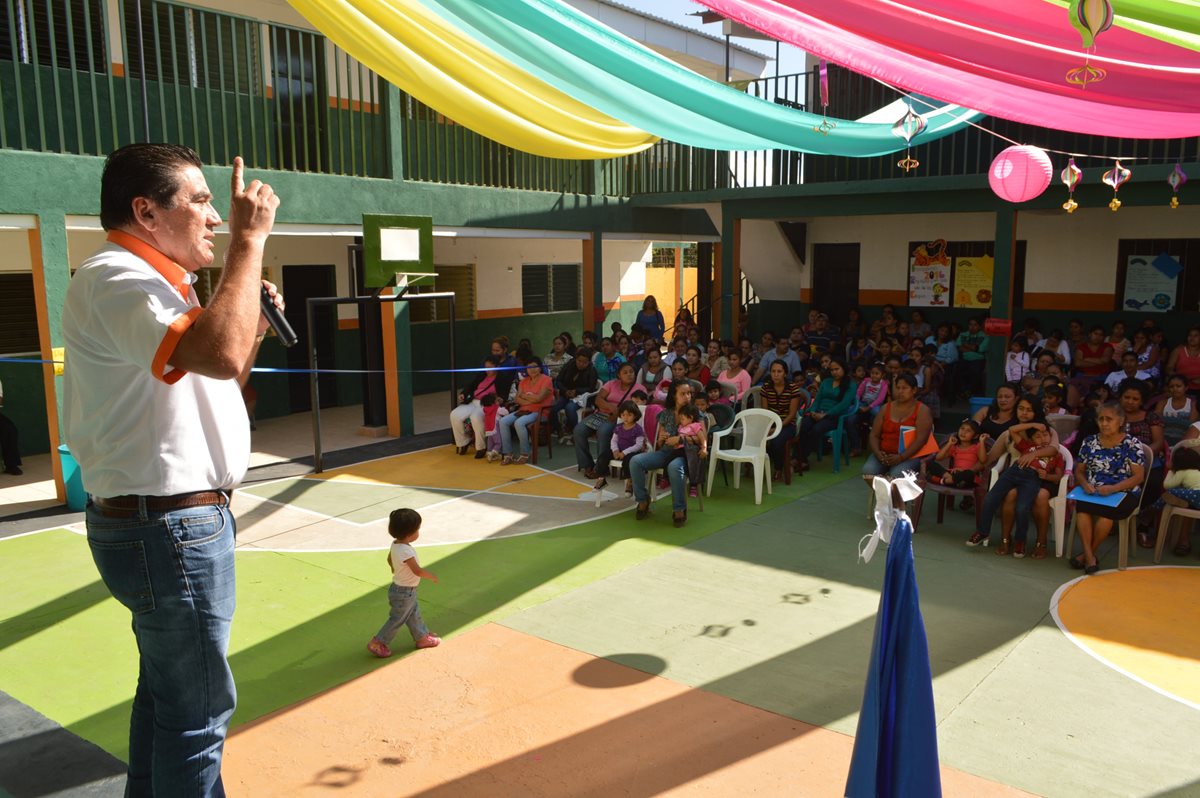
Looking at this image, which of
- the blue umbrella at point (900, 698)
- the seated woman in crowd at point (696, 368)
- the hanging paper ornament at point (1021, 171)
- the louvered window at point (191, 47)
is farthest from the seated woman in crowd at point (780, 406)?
the louvered window at point (191, 47)

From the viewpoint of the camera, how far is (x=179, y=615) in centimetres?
231

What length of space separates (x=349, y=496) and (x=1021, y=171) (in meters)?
7.31

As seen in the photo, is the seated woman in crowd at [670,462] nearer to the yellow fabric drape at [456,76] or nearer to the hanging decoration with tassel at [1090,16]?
the yellow fabric drape at [456,76]

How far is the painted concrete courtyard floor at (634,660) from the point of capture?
14.4ft

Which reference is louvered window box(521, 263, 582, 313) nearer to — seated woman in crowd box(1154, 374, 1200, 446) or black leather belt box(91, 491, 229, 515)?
seated woman in crowd box(1154, 374, 1200, 446)

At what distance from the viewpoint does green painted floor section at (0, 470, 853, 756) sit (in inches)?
207

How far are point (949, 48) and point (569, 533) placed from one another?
509cm

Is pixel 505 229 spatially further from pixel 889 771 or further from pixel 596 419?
pixel 889 771

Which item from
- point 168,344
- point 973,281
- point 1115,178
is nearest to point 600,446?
point 1115,178

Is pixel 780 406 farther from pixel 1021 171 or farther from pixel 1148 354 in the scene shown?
pixel 1148 354

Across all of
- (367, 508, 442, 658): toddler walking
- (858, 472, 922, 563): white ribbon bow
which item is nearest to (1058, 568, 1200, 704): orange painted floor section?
(858, 472, 922, 563): white ribbon bow

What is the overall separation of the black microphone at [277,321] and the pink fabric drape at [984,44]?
8.28 feet

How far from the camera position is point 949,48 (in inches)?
182

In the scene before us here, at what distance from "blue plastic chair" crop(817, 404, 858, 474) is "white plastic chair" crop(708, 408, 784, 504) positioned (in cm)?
96
